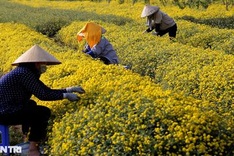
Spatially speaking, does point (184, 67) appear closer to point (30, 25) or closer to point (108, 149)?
point (108, 149)

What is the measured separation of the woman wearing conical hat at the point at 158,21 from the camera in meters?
9.37

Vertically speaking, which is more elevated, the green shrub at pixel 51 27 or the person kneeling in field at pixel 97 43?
the person kneeling in field at pixel 97 43

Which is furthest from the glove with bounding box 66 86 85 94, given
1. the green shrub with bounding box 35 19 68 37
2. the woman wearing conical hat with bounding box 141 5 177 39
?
the green shrub with bounding box 35 19 68 37

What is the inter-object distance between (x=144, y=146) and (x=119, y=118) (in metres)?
0.41

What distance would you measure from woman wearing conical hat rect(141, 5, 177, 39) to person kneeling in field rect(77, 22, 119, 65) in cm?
216

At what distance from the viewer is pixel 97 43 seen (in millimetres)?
7348

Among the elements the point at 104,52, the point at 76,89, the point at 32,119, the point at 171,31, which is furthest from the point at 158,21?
the point at 32,119

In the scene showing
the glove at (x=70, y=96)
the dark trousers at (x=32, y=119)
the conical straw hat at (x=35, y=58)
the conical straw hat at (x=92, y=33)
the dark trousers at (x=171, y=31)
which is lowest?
the dark trousers at (x=171, y=31)

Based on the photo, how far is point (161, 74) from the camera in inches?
287

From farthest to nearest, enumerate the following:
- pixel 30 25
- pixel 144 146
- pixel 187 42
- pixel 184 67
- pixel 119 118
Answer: pixel 30 25 < pixel 187 42 < pixel 184 67 < pixel 119 118 < pixel 144 146

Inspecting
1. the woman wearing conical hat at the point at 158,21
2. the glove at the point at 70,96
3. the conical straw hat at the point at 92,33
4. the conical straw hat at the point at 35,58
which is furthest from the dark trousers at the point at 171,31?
the glove at the point at 70,96

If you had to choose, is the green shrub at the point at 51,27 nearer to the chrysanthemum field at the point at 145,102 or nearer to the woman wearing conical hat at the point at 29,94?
the chrysanthemum field at the point at 145,102

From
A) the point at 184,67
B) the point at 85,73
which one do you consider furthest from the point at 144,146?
the point at 184,67

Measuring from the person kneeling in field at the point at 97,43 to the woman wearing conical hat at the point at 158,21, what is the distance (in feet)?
7.10
